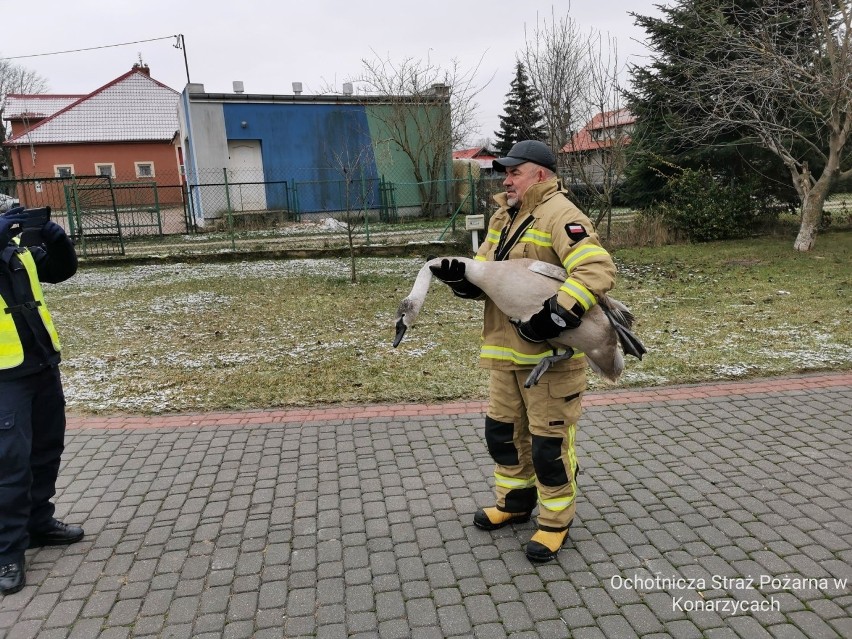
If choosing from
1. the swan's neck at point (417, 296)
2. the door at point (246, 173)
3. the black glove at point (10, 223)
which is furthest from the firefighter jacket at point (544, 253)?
the door at point (246, 173)

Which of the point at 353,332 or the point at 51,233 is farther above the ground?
the point at 51,233

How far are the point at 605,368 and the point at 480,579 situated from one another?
129cm

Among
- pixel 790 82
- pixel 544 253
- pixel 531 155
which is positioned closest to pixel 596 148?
pixel 790 82

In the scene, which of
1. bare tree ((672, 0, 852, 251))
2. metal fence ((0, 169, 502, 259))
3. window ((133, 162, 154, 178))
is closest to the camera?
bare tree ((672, 0, 852, 251))

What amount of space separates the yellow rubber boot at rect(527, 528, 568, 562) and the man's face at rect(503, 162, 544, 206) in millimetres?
1828

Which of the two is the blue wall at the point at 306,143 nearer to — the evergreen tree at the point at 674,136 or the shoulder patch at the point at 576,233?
the evergreen tree at the point at 674,136

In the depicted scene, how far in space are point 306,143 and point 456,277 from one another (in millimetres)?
21819

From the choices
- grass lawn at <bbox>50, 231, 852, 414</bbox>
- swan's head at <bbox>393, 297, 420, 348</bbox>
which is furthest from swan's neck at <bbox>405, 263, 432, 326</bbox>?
grass lawn at <bbox>50, 231, 852, 414</bbox>

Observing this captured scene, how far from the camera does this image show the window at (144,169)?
3791 cm

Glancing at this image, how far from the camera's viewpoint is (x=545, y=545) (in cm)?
345

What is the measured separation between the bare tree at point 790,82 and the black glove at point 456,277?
11.6 metres

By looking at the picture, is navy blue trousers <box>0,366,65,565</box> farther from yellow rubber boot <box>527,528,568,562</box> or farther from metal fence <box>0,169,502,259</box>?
metal fence <box>0,169,502,259</box>

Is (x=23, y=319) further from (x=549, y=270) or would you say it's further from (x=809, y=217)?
(x=809, y=217)

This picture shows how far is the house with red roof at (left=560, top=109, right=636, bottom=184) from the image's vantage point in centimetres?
1553
